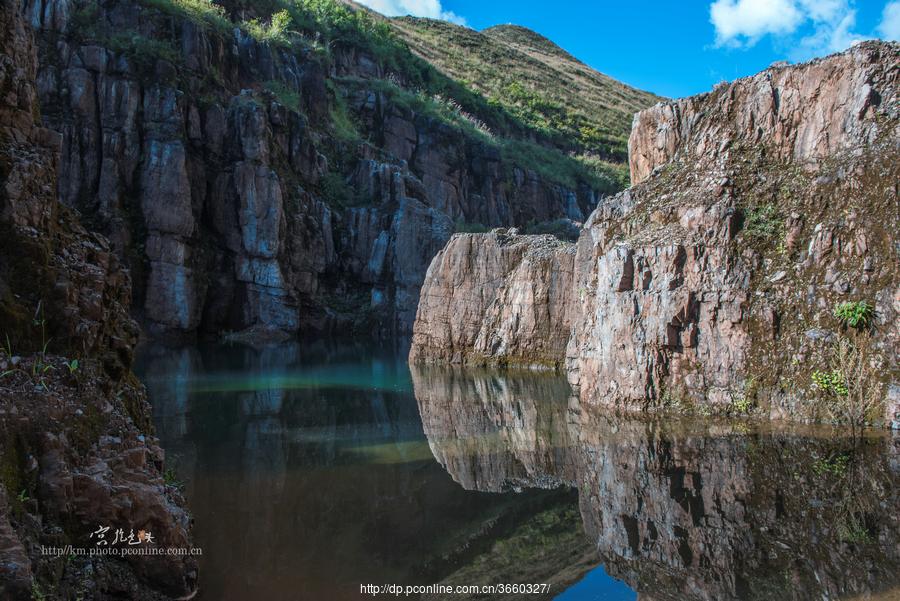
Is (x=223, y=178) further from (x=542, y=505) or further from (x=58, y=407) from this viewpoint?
(x=58, y=407)

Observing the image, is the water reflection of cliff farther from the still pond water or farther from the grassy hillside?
the grassy hillside

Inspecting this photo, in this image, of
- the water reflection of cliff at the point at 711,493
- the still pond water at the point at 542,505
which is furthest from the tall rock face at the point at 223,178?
the water reflection of cliff at the point at 711,493

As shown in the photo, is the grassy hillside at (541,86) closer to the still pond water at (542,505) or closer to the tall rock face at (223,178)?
the tall rock face at (223,178)

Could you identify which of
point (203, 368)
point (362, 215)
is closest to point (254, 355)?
point (203, 368)

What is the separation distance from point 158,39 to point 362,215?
64.8ft

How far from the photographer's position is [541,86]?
363 feet

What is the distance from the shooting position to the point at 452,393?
22109 mm

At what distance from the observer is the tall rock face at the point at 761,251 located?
13.4 m

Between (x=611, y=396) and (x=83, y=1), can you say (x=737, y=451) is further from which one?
(x=83, y=1)

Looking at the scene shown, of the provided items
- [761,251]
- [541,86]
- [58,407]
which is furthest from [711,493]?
[541,86]

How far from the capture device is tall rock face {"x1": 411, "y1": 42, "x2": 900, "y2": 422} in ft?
44.1

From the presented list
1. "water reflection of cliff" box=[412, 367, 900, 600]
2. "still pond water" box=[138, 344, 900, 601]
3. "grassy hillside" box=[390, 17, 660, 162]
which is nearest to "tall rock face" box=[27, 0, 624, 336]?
"still pond water" box=[138, 344, 900, 601]

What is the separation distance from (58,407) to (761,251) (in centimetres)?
1395

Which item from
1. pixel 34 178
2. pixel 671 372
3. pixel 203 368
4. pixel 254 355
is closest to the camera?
pixel 34 178
